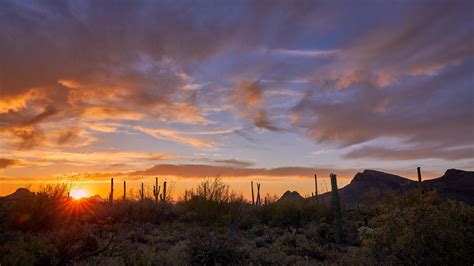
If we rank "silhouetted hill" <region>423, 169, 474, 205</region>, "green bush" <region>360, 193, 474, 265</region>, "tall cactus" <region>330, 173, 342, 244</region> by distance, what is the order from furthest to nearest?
"silhouetted hill" <region>423, 169, 474, 205</region> < "tall cactus" <region>330, 173, 342, 244</region> < "green bush" <region>360, 193, 474, 265</region>

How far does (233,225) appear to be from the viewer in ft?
67.5

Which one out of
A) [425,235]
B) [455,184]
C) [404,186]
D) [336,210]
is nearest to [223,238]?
[425,235]

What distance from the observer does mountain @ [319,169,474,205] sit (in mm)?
56844

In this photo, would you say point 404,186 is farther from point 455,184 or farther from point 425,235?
point 425,235

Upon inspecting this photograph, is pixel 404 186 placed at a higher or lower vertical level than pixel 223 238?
higher

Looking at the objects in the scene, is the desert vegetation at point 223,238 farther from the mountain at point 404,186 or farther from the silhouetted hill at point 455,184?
the silhouetted hill at point 455,184

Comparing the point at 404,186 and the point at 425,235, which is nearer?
the point at 425,235

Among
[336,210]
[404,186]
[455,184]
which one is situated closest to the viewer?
[336,210]

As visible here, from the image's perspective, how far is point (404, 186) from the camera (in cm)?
5903

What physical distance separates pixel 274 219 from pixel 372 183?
5886 cm

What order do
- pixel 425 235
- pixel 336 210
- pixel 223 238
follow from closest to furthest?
Answer: pixel 425 235 → pixel 223 238 → pixel 336 210

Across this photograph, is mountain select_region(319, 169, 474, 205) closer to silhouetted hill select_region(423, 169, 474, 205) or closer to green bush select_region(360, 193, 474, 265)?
silhouetted hill select_region(423, 169, 474, 205)

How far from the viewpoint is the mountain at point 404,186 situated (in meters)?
56.8

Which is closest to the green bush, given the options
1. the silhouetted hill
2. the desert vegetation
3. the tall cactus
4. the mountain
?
the desert vegetation
